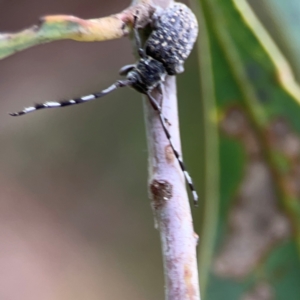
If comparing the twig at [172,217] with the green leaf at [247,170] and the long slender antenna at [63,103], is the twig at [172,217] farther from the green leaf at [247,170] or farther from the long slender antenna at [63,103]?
the green leaf at [247,170]

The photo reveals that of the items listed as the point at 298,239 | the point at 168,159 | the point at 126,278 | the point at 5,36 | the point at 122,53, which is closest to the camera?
the point at 5,36

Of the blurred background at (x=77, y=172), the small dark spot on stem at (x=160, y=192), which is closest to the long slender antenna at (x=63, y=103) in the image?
the small dark spot on stem at (x=160, y=192)

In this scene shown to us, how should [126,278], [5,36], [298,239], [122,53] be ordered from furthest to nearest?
[122,53], [126,278], [298,239], [5,36]

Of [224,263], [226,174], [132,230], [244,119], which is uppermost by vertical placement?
[244,119]

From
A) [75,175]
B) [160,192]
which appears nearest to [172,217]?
[160,192]

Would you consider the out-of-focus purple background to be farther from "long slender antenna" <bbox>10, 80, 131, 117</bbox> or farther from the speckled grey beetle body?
"long slender antenna" <bbox>10, 80, 131, 117</bbox>

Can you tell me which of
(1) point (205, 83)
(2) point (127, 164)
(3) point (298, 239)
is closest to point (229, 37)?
(1) point (205, 83)

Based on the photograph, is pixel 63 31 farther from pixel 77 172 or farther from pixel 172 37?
pixel 77 172

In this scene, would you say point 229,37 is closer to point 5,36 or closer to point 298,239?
point 298,239

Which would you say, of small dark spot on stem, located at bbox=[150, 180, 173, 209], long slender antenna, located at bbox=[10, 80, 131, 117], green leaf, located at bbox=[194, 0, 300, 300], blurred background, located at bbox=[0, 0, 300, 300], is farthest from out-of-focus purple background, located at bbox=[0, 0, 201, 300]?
small dark spot on stem, located at bbox=[150, 180, 173, 209]
